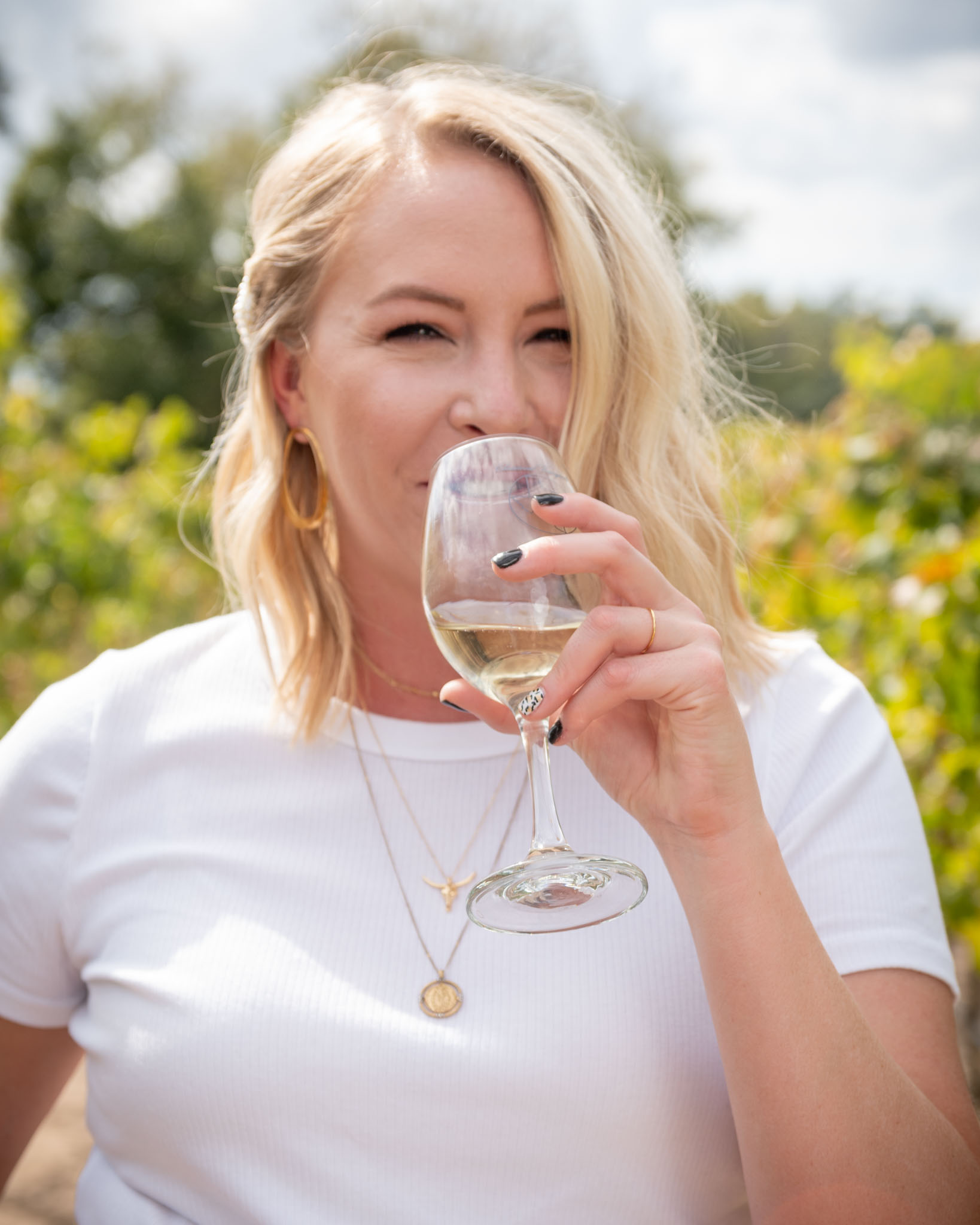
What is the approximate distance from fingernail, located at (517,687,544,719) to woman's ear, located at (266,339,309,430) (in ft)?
3.39

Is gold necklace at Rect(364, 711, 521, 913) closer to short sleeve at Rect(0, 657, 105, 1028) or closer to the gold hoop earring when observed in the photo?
the gold hoop earring

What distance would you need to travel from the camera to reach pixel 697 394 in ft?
7.16

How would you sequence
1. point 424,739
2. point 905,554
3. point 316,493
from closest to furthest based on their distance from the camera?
point 424,739, point 316,493, point 905,554

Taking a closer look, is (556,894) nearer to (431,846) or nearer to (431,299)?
→ (431,846)

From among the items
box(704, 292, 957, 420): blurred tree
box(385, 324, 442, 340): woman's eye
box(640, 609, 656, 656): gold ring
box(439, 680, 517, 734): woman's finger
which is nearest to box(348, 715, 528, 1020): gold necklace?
box(439, 680, 517, 734): woman's finger

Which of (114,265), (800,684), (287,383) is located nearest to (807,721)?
(800,684)

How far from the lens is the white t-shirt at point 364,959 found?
1536 mm

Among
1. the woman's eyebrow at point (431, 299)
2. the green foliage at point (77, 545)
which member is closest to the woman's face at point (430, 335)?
the woman's eyebrow at point (431, 299)

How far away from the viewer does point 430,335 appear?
1833mm

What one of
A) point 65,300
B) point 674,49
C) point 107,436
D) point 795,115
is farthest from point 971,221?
point 65,300

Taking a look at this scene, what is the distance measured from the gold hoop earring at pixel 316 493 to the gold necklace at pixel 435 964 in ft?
1.88

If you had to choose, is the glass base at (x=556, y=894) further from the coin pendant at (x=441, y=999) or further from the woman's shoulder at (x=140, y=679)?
the woman's shoulder at (x=140, y=679)

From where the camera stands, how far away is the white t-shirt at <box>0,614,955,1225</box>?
5.04ft

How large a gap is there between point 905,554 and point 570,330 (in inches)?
78.8
